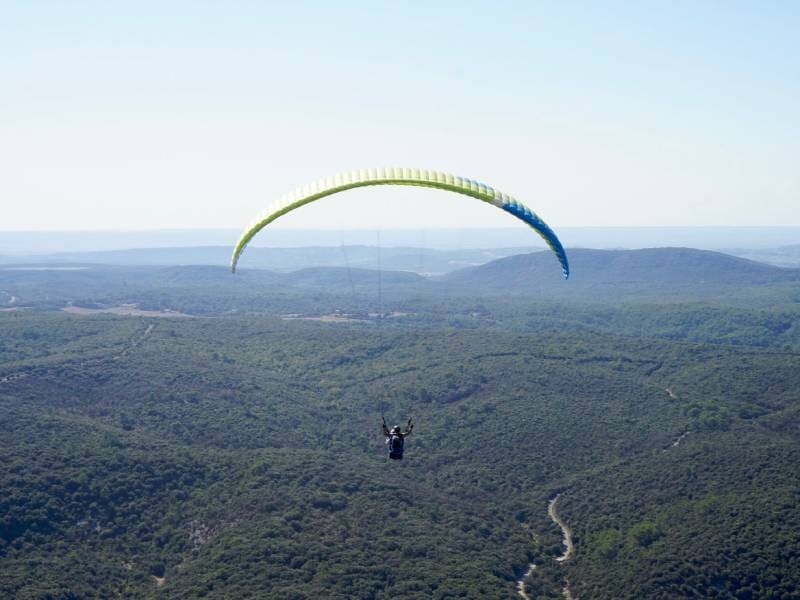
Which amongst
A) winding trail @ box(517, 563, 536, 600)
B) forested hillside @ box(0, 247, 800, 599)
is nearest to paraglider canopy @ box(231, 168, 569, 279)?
forested hillside @ box(0, 247, 800, 599)

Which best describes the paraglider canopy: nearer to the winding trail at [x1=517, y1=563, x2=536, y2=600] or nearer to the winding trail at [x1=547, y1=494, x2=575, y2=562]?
the winding trail at [x1=517, y1=563, x2=536, y2=600]

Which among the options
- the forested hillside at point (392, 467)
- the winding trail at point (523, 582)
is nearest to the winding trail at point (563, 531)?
the forested hillside at point (392, 467)

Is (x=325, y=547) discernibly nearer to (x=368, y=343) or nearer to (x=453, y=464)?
(x=453, y=464)

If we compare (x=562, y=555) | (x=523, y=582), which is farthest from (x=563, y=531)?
(x=523, y=582)

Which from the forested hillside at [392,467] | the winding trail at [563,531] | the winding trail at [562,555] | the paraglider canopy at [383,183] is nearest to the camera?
the paraglider canopy at [383,183]

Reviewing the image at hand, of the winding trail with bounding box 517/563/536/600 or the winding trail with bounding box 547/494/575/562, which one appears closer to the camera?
the winding trail with bounding box 517/563/536/600

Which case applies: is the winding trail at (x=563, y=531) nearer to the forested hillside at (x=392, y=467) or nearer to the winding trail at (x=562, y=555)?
the winding trail at (x=562, y=555)
